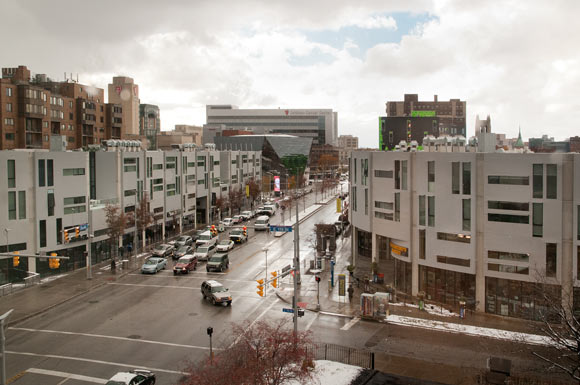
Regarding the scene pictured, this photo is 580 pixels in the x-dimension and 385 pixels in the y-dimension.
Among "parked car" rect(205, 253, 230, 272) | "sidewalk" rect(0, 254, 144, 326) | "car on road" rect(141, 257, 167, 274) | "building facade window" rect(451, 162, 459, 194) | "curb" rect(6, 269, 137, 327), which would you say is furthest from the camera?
"parked car" rect(205, 253, 230, 272)

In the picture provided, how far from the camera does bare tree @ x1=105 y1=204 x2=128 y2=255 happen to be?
5500 centimetres

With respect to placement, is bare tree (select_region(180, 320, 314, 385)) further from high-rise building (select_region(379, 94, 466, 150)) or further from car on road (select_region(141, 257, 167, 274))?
high-rise building (select_region(379, 94, 466, 150))

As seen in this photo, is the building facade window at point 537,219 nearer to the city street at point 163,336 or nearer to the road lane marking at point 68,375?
the city street at point 163,336

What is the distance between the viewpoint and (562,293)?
32.7 metres

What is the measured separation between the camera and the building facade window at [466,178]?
120 ft

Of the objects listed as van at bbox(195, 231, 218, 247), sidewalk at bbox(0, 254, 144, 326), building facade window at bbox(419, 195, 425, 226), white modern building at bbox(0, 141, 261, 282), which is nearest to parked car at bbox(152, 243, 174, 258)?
white modern building at bbox(0, 141, 261, 282)

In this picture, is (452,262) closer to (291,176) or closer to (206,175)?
(206,175)

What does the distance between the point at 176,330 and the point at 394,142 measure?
62.9 metres

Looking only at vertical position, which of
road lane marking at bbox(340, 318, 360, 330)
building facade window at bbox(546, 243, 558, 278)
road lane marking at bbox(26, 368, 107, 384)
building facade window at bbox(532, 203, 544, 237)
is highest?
building facade window at bbox(532, 203, 544, 237)

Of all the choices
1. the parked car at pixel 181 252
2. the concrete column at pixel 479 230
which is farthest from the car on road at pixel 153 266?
the concrete column at pixel 479 230

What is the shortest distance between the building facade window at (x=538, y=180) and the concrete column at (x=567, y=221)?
4.13 ft

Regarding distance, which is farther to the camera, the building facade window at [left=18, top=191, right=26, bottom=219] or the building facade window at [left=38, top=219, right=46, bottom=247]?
the building facade window at [left=38, top=219, right=46, bottom=247]

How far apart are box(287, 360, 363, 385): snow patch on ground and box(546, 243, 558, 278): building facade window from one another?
52.6 ft

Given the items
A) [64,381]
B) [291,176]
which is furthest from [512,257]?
[291,176]
